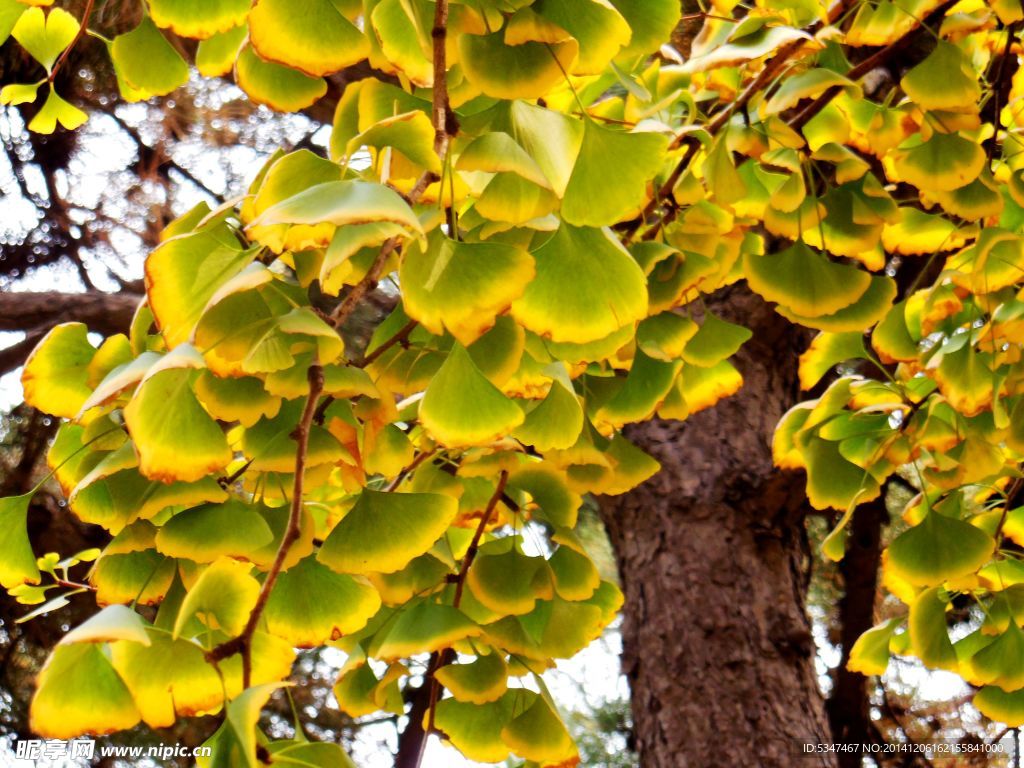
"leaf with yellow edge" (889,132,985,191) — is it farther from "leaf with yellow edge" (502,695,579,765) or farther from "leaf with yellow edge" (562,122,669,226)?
"leaf with yellow edge" (502,695,579,765)

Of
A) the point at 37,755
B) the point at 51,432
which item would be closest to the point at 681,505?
the point at 37,755

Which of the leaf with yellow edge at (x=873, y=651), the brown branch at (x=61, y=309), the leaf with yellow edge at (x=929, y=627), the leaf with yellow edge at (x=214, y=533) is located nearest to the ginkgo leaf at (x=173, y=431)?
the leaf with yellow edge at (x=214, y=533)

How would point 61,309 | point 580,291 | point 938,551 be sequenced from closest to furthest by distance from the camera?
point 580,291, point 938,551, point 61,309

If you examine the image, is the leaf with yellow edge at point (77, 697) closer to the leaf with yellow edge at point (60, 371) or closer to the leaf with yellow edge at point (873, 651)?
the leaf with yellow edge at point (60, 371)

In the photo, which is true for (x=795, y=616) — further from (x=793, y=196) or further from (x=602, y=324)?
(x=602, y=324)

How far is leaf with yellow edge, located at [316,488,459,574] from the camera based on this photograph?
2.12 ft

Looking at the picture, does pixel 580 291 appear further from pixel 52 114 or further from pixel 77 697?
pixel 52 114

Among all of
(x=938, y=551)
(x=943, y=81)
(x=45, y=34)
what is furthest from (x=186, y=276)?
(x=938, y=551)

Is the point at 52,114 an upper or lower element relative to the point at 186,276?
upper

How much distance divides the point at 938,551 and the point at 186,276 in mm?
777

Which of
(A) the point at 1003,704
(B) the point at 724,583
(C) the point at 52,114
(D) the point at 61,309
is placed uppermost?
(D) the point at 61,309

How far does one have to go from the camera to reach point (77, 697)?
1.69 feet

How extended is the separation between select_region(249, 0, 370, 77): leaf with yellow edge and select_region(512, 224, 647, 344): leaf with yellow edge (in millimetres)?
150

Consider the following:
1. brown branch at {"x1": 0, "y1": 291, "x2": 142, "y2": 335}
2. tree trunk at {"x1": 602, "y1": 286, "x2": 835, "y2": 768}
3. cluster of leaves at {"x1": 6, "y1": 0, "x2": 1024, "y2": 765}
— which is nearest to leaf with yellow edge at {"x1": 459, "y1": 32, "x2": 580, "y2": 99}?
cluster of leaves at {"x1": 6, "y1": 0, "x2": 1024, "y2": 765}
